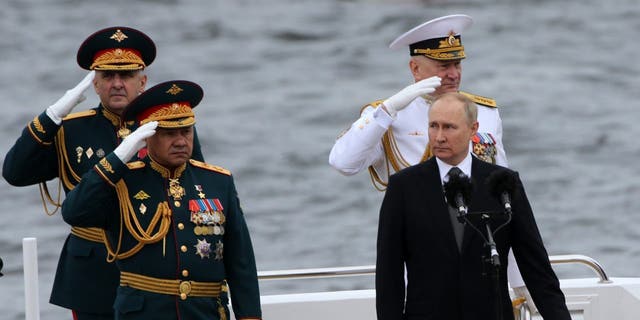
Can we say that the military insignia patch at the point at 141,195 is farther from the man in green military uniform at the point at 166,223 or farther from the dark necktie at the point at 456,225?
the dark necktie at the point at 456,225

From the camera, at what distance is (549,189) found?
71.5ft

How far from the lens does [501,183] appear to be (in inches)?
212

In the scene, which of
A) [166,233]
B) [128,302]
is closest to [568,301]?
[166,233]

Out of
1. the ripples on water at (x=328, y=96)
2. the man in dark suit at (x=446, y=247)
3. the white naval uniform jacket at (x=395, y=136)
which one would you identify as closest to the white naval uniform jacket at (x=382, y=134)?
the white naval uniform jacket at (x=395, y=136)

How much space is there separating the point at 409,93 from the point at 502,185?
895 mm

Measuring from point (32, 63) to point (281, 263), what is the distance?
1067 centimetres

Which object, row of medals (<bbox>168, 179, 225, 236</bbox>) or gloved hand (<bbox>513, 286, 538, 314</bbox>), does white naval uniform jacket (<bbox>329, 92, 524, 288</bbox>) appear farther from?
row of medals (<bbox>168, 179, 225, 236</bbox>)

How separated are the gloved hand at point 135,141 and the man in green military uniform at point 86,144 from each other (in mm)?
610

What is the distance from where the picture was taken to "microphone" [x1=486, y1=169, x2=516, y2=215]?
5391mm

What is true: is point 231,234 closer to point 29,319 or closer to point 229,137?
point 29,319

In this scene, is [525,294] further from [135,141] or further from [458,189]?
[135,141]

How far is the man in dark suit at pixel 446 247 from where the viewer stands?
546 cm

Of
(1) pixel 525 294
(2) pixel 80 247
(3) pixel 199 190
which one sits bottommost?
(1) pixel 525 294

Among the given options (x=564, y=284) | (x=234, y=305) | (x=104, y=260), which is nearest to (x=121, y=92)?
(x=104, y=260)
